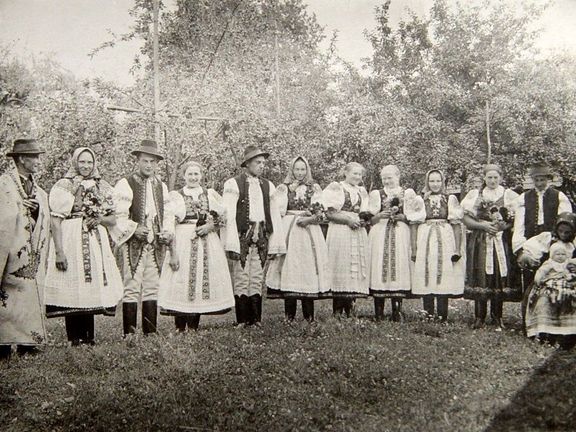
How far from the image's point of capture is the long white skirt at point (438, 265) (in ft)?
21.3

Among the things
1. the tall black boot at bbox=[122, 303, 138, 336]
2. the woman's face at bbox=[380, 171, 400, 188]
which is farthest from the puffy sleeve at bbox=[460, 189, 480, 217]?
the tall black boot at bbox=[122, 303, 138, 336]

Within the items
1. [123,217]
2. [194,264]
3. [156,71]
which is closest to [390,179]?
[194,264]

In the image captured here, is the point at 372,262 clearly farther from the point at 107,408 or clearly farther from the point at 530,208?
the point at 107,408

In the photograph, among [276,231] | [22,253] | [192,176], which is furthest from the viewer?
[276,231]

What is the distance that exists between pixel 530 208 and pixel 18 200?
5329 millimetres

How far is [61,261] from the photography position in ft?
17.7

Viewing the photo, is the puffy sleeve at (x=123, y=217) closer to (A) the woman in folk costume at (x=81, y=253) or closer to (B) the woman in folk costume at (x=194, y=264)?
(A) the woman in folk costume at (x=81, y=253)

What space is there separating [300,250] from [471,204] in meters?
2.13

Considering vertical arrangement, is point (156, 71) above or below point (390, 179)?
above

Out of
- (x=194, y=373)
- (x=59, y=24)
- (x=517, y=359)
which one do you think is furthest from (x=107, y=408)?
(x=59, y=24)

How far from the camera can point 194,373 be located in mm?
4535

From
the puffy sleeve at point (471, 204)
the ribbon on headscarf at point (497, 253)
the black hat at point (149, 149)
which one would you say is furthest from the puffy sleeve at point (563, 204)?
the black hat at point (149, 149)

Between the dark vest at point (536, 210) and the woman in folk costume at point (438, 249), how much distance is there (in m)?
0.82

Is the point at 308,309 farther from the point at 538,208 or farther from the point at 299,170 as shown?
the point at 538,208
